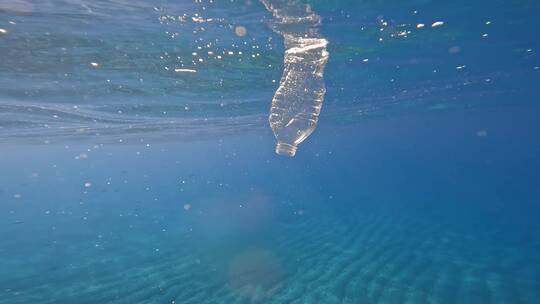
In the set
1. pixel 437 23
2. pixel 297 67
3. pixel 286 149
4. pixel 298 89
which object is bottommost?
pixel 286 149

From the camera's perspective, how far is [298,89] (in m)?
14.3

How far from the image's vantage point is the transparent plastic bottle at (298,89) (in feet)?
29.2

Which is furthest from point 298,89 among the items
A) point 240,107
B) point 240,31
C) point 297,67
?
point 240,107

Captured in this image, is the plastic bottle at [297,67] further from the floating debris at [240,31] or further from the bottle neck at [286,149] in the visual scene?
the floating debris at [240,31]

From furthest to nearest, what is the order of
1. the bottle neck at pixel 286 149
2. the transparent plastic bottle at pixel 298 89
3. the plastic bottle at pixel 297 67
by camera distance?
the transparent plastic bottle at pixel 298 89
the plastic bottle at pixel 297 67
the bottle neck at pixel 286 149

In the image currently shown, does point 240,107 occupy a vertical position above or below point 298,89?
above

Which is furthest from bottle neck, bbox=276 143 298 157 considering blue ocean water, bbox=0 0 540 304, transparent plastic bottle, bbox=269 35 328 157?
blue ocean water, bbox=0 0 540 304

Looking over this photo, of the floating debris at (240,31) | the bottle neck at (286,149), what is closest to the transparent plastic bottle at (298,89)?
the bottle neck at (286,149)

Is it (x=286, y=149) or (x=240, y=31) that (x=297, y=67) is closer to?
(x=240, y=31)

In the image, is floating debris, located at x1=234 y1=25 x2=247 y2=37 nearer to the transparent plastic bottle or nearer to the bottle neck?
the transparent plastic bottle

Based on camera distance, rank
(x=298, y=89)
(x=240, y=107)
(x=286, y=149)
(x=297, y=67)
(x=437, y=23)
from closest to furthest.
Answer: (x=286, y=149) < (x=437, y=23) < (x=297, y=67) < (x=298, y=89) < (x=240, y=107)

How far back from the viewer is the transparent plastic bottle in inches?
350

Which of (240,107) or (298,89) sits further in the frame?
(240,107)

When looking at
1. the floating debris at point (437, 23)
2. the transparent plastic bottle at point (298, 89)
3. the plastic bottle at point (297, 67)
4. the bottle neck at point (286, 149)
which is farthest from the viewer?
the floating debris at point (437, 23)
